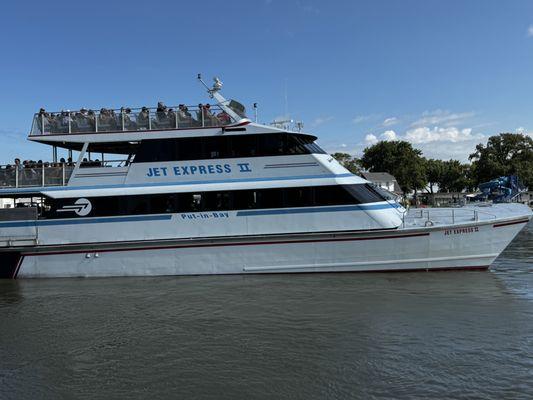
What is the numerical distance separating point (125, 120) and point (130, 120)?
5.8 inches

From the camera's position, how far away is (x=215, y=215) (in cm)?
1279

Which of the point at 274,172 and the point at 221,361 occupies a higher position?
the point at 274,172

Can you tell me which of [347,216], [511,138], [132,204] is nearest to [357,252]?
[347,216]

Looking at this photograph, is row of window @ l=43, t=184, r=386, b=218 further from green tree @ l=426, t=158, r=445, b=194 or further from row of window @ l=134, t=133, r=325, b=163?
green tree @ l=426, t=158, r=445, b=194

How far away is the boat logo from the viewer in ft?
42.7

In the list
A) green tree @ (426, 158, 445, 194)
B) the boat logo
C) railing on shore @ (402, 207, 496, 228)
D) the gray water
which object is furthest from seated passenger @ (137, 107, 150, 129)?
green tree @ (426, 158, 445, 194)

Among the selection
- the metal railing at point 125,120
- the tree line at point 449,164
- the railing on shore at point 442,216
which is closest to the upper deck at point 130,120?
the metal railing at point 125,120

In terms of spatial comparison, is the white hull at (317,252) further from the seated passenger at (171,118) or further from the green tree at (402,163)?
the green tree at (402,163)

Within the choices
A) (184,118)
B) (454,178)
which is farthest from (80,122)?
(454,178)

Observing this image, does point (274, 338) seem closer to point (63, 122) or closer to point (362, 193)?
point (362, 193)

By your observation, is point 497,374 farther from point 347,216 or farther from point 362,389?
point 347,216

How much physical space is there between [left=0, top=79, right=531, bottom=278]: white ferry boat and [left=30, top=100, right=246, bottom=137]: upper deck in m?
0.03

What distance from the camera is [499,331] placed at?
7.97 meters

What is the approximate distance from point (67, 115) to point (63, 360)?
336 inches
